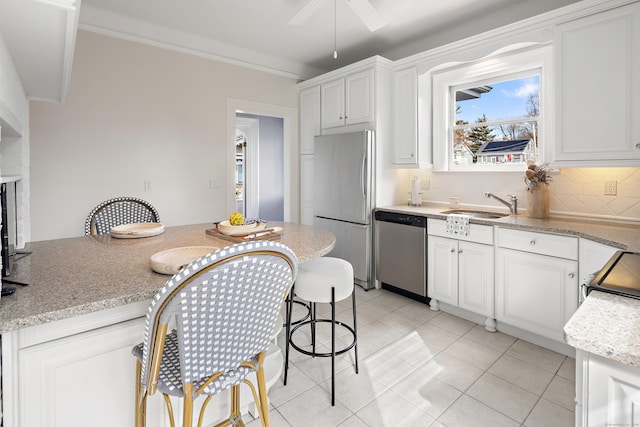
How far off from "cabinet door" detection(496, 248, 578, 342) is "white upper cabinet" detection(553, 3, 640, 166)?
74cm

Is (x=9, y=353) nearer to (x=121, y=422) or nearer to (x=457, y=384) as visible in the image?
(x=121, y=422)

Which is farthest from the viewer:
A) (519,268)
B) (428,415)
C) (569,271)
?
(519,268)

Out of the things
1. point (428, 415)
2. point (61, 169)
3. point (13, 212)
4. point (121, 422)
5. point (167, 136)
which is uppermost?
point (167, 136)

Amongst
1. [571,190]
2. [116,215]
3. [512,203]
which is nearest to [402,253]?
[512,203]

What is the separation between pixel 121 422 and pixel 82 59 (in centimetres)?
302

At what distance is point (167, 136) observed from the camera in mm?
3457

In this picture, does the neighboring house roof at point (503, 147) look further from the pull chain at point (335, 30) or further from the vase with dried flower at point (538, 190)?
the pull chain at point (335, 30)

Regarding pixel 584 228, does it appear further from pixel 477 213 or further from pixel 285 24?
pixel 285 24

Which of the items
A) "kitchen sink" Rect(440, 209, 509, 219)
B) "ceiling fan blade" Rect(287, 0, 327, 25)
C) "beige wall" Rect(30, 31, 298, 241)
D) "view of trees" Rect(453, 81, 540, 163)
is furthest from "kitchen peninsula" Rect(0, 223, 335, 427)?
"view of trees" Rect(453, 81, 540, 163)

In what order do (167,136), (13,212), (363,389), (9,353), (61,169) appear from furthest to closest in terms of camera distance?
1. (167,136)
2. (61,169)
3. (363,389)
4. (13,212)
5. (9,353)

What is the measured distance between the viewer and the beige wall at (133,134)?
2896 millimetres

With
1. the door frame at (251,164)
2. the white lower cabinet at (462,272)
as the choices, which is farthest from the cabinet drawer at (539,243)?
the door frame at (251,164)

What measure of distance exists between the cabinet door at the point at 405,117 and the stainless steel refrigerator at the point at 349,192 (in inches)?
12.5

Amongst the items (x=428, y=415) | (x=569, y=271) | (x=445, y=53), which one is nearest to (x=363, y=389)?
(x=428, y=415)
